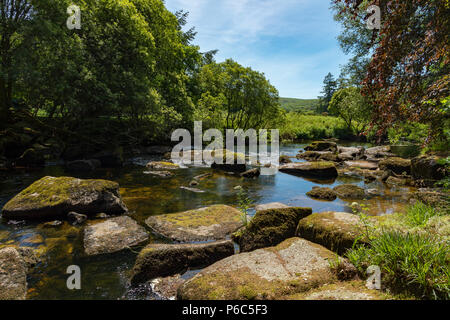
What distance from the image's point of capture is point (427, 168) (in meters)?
11.3

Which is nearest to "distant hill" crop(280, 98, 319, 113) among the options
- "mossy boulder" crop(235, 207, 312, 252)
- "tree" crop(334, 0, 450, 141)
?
"tree" crop(334, 0, 450, 141)

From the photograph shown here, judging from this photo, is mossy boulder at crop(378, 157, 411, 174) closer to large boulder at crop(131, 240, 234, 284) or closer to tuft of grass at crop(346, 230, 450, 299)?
tuft of grass at crop(346, 230, 450, 299)

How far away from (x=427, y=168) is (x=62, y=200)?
15.1 m

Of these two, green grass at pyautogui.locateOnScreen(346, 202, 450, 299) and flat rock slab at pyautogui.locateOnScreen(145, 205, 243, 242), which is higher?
green grass at pyautogui.locateOnScreen(346, 202, 450, 299)

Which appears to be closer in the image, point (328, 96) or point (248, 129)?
point (248, 129)

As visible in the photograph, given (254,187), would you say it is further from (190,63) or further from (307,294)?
(190,63)

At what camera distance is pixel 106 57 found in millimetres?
15797

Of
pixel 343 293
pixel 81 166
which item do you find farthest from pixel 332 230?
pixel 81 166

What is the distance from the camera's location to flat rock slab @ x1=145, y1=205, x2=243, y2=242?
6081 mm

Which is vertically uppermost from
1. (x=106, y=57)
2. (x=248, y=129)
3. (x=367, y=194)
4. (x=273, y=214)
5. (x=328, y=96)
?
(x=328, y=96)

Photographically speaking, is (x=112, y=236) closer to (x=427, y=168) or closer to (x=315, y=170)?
(x=315, y=170)

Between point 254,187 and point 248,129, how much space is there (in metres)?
24.3

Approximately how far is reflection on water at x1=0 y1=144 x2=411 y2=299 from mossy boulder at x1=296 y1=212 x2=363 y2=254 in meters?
3.18
